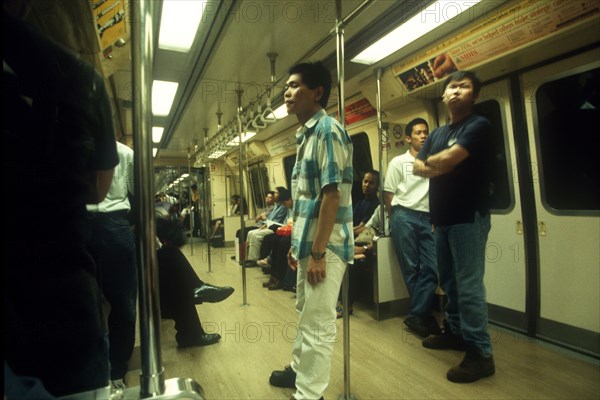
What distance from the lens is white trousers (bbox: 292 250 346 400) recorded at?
160cm

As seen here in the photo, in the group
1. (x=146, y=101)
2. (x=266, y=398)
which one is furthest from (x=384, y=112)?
(x=146, y=101)

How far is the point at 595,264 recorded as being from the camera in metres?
2.50

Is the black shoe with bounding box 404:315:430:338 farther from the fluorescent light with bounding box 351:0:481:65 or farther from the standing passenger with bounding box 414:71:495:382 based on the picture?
the fluorescent light with bounding box 351:0:481:65

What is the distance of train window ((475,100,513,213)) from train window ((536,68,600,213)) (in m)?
0.29

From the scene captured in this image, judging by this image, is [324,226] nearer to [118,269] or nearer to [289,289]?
[118,269]

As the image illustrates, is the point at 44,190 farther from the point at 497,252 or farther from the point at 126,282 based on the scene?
the point at 497,252

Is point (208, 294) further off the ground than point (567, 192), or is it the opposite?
point (567, 192)

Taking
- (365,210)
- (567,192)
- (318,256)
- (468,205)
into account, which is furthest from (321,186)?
(365,210)

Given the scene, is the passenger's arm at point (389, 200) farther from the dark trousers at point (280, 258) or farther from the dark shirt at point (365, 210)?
the dark trousers at point (280, 258)

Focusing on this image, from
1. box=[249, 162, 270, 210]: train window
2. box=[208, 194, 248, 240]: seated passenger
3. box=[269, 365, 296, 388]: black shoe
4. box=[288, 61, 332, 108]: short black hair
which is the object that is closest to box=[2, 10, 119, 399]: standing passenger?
box=[288, 61, 332, 108]: short black hair

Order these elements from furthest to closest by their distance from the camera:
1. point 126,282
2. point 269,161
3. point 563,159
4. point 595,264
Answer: point 269,161 < point 563,159 < point 595,264 < point 126,282

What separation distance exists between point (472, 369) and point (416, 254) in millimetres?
1208

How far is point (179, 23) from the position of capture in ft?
9.30

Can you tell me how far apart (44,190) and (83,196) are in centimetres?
5
